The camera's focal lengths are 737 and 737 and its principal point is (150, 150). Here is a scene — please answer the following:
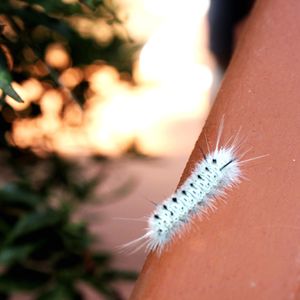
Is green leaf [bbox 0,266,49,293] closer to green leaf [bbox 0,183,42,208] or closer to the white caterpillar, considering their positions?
green leaf [bbox 0,183,42,208]

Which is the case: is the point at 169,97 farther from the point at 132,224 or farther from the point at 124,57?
the point at 124,57

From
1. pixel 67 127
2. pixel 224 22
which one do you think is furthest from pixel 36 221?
pixel 224 22

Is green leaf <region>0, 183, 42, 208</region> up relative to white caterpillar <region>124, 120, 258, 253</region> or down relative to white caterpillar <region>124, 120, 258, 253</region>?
up

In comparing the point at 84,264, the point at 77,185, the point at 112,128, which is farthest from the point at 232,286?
the point at 112,128

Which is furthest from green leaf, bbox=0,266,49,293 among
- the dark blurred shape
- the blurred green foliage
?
the dark blurred shape

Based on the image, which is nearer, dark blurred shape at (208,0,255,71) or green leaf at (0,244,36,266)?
green leaf at (0,244,36,266)

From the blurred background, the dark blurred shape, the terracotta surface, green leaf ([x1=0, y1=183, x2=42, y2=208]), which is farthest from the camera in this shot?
the dark blurred shape

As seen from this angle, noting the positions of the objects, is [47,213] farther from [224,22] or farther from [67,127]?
[224,22]
